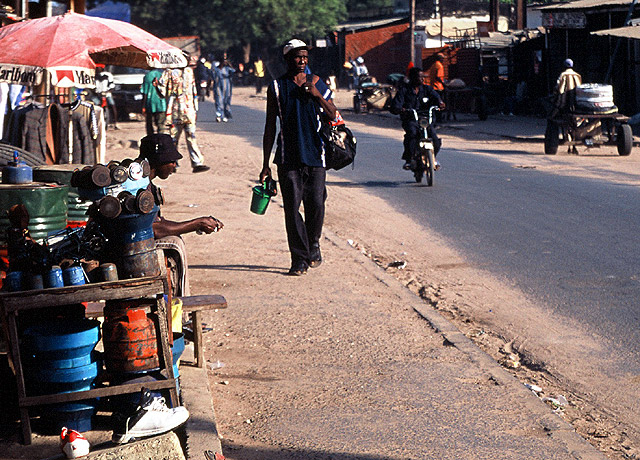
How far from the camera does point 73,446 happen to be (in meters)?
3.93

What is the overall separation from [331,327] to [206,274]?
6.78 feet

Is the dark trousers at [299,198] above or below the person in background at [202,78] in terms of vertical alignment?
below

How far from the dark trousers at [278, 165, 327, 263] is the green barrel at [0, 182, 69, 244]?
242cm

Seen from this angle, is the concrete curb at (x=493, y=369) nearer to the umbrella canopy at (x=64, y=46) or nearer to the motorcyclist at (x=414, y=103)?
the umbrella canopy at (x=64, y=46)

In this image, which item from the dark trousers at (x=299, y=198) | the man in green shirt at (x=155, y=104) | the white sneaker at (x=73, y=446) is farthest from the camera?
the man in green shirt at (x=155, y=104)

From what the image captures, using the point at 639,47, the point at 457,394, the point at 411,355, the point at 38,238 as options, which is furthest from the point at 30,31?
the point at 639,47

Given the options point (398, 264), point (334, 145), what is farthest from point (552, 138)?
point (334, 145)

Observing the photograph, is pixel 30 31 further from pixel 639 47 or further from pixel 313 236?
pixel 639 47

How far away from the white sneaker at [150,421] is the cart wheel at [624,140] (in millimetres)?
15931

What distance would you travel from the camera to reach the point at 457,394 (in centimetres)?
529

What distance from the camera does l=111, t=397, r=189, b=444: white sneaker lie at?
4.21 metres

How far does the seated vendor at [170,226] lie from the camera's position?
5.82 metres

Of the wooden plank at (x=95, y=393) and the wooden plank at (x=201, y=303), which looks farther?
the wooden plank at (x=201, y=303)

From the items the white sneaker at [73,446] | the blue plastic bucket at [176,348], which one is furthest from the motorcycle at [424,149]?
the white sneaker at [73,446]
